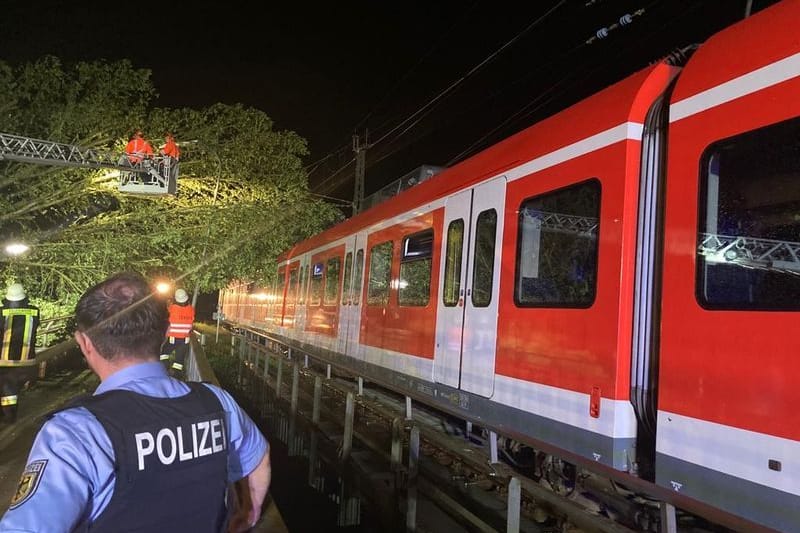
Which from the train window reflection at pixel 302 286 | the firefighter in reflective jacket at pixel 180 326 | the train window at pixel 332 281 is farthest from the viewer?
the train window reflection at pixel 302 286

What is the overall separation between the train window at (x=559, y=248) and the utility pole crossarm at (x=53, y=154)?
739cm

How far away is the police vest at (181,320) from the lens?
11.4m

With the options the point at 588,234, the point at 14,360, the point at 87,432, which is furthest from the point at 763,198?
the point at 14,360

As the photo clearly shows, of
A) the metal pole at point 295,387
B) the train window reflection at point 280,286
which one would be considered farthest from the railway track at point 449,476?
the train window reflection at point 280,286

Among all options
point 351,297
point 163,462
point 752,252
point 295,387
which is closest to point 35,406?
point 295,387

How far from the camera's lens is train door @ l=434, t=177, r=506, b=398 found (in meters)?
5.41

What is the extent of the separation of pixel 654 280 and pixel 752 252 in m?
0.75

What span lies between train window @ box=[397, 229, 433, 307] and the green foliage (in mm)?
6172

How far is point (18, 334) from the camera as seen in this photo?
6.89 m

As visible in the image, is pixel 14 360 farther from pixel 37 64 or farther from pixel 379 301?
pixel 37 64

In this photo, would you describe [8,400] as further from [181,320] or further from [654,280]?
[654,280]

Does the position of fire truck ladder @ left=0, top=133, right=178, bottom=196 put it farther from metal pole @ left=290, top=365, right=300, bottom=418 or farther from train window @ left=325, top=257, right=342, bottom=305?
metal pole @ left=290, top=365, right=300, bottom=418

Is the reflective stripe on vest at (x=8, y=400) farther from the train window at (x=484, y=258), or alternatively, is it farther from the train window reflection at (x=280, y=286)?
the train window reflection at (x=280, y=286)

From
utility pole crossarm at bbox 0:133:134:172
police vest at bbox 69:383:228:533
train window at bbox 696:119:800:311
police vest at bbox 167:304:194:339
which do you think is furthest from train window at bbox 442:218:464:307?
police vest at bbox 167:304:194:339
